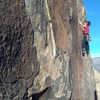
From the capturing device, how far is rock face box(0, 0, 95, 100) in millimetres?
10531

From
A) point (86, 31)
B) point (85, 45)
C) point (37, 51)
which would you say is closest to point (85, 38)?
point (85, 45)

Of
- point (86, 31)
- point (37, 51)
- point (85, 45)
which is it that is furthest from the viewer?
point (85, 45)

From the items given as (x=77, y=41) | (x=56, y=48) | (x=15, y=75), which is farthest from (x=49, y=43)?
(x=77, y=41)

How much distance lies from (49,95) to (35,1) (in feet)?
13.9

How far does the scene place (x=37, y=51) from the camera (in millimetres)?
11961

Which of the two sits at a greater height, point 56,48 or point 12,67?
point 56,48

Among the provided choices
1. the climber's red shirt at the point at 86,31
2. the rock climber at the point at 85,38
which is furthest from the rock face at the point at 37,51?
the climber's red shirt at the point at 86,31

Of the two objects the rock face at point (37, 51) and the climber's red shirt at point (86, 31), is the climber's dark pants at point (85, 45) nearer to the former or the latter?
the climber's red shirt at point (86, 31)

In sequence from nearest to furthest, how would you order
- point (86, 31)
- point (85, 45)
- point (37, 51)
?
point (37, 51), point (86, 31), point (85, 45)

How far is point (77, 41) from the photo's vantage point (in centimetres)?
1730

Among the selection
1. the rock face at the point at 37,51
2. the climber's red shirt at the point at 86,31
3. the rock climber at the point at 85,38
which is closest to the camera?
the rock face at the point at 37,51

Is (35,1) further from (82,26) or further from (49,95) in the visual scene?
(82,26)

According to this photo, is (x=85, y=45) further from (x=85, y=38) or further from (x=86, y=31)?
(x=86, y=31)

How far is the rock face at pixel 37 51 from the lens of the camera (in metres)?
10.5
